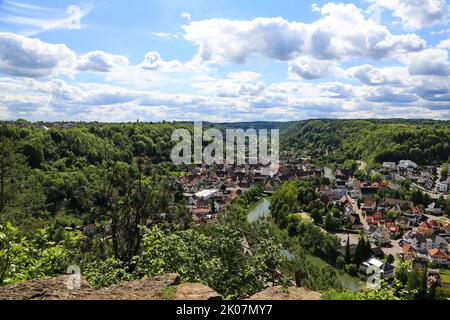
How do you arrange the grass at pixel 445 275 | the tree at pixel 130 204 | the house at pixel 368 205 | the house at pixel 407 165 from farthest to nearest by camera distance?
the house at pixel 407 165 → the house at pixel 368 205 → the grass at pixel 445 275 → the tree at pixel 130 204

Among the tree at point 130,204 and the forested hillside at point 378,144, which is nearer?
the tree at point 130,204

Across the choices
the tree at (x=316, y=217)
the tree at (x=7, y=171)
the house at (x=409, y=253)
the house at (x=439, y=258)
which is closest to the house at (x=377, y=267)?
the house at (x=409, y=253)

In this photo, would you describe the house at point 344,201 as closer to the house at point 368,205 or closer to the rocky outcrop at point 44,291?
the house at point 368,205

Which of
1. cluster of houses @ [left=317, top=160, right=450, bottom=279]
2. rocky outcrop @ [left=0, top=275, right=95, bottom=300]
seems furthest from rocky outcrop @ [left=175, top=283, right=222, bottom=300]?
cluster of houses @ [left=317, top=160, right=450, bottom=279]

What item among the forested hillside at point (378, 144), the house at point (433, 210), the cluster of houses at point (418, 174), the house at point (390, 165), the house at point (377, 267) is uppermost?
the forested hillside at point (378, 144)

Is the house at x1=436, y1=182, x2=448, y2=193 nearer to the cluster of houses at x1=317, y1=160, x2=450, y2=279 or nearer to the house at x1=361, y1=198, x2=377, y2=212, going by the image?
the cluster of houses at x1=317, y1=160, x2=450, y2=279

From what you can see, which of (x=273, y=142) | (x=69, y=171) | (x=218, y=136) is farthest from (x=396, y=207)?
(x=273, y=142)

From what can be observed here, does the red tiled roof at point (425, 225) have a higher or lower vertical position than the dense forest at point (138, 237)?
lower
